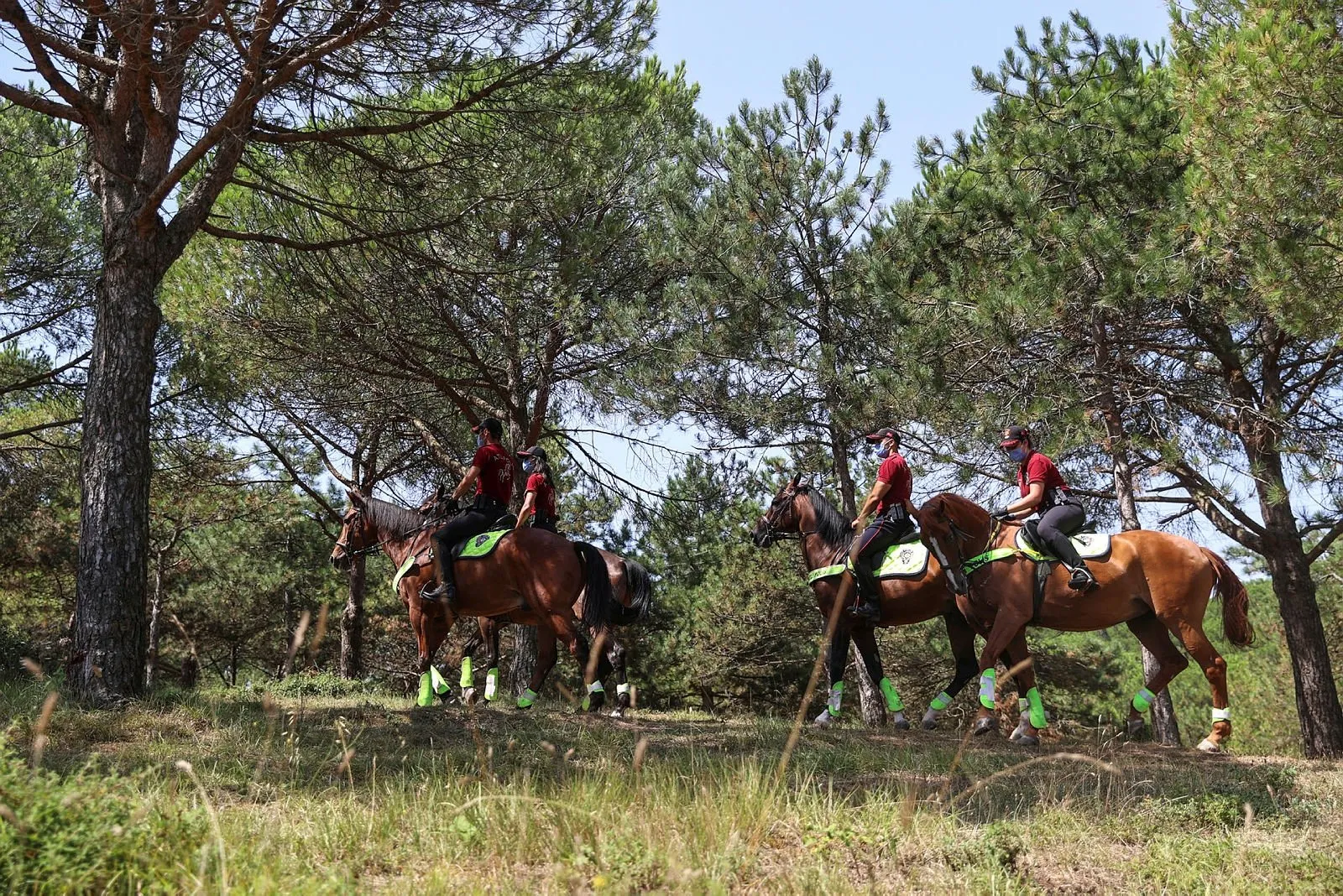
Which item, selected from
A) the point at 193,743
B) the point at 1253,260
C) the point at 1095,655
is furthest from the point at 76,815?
the point at 1095,655

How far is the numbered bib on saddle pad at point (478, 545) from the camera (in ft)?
32.8

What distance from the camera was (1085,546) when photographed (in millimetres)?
9133

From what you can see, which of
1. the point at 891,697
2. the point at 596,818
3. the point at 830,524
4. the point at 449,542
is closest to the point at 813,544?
the point at 830,524

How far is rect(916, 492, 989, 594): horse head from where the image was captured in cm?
937

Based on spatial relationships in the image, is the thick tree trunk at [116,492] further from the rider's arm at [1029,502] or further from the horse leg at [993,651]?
the rider's arm at [1029,502]

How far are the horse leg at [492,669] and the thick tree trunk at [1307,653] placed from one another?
29.3 feet

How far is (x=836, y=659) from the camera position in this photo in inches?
408

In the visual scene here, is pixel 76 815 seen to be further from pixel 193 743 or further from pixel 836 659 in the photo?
pixel 836 659

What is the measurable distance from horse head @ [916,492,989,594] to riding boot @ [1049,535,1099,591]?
696mm

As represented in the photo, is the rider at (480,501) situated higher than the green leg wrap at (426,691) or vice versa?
the rider at (480,501)

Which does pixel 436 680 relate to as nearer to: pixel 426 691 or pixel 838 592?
pixel 426 691

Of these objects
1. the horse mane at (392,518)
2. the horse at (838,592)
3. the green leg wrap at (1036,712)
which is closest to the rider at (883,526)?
the horse at (838,592)

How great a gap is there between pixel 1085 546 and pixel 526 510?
5443 mm

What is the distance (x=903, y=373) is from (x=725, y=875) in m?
9.29
